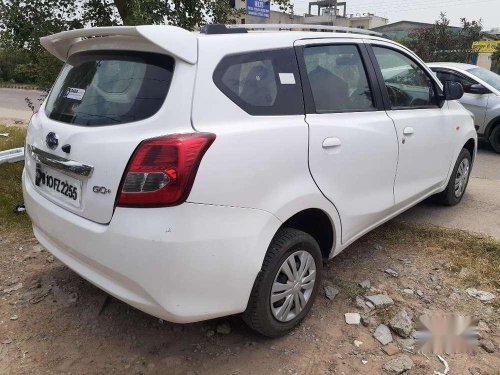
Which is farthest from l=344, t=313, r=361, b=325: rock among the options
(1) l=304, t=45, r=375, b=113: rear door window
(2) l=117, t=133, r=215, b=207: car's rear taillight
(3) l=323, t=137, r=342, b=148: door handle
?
(2) l=117, t=133, r=215, b=207: car's rear taillight

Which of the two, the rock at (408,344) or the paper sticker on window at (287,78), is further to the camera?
the rock at (408,344)

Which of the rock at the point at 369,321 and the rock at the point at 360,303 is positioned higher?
the rock at the point at 360,303

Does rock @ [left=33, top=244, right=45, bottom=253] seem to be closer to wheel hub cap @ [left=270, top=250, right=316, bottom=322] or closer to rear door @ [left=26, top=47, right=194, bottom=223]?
rear door @ [left=26, top=47, right=194, bottom=223]

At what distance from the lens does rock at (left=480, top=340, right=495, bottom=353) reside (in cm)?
264

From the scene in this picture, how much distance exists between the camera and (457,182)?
4.84 metres

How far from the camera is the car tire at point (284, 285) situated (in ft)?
8.04

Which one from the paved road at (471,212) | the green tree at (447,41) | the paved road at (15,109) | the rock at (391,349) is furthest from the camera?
the green tree at (447,41)

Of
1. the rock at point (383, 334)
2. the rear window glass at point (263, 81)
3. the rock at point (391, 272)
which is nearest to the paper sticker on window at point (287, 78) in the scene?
the rear window glass at point (263, 81)

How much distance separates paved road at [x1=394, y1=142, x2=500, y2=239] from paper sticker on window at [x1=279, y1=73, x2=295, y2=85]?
2562mm

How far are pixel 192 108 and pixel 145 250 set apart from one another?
27.3 inches

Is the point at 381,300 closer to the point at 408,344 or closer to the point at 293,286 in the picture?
the point at 408,344

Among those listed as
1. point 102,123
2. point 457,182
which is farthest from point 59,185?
point 457,182

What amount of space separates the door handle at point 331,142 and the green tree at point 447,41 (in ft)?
55.5

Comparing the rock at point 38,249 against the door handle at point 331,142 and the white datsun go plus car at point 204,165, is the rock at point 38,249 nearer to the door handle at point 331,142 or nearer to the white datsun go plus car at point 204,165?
the white datsun go plus car at point 204,165
